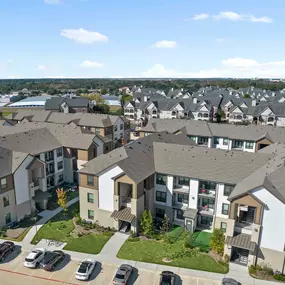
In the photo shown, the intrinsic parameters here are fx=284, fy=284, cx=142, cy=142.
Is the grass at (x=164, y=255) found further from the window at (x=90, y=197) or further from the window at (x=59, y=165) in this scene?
the window at (x=59, y=165)

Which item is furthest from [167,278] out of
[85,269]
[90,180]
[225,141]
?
[225,141]

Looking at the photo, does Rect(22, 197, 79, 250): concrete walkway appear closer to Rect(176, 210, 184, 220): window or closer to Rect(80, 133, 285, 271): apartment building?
Rect(80, 133, 285, 271): apartment building

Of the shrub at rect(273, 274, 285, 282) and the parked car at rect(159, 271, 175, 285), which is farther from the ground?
the parked car at rect(159, 271, 175, 285)

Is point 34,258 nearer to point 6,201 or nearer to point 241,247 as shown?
point 6,201

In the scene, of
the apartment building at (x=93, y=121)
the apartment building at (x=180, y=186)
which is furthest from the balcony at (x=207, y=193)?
the apartment building at (x=93, y=121)

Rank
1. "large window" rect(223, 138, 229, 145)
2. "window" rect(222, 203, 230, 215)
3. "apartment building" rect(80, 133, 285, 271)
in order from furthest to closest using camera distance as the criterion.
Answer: "large window" rect(223, 138, 229, 145) < "window" rect(222, 203, 230, 215) < "apartment building" rect(80, 133, 285, 271)

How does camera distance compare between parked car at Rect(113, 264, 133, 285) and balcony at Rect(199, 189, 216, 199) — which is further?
balcony at Rect(199, 189, 216, 199)

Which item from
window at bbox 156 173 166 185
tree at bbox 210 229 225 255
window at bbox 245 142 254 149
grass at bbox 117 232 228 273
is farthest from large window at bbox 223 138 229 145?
tree at bbox 210 229 225 255
